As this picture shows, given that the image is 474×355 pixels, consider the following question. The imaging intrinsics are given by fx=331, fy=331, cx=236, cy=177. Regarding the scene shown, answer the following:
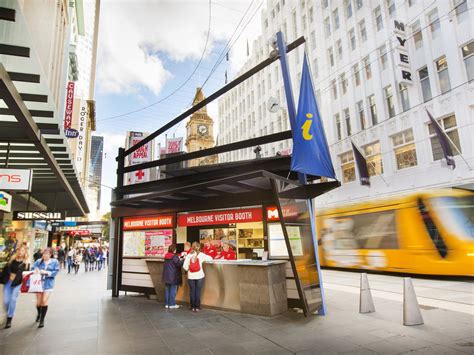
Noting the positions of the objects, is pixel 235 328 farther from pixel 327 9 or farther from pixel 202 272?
pixel 327 9

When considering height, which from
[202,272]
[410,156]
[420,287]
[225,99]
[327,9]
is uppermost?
[225,99]

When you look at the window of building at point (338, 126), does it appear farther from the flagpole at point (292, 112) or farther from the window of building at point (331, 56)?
the flagpole at point (292, 112)

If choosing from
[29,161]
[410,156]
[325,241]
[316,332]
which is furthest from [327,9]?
[316,332]

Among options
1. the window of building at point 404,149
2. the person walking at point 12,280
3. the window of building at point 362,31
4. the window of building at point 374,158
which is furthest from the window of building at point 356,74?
the person walking at point 12,280

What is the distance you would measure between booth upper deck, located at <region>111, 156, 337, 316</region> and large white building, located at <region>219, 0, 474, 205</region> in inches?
442

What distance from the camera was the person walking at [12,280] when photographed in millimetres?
7789

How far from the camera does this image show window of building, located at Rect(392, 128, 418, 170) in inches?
829

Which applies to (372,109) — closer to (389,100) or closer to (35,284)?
(389,100)

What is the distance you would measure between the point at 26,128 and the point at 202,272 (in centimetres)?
545

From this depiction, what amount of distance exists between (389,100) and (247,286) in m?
19.9

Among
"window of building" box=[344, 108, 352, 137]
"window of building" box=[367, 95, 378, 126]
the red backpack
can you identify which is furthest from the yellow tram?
"window of building" box=[344, 108, 352, 137]

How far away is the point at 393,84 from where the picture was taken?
881 inches

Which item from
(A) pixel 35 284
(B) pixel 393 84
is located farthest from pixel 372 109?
(A) pixel 35 284

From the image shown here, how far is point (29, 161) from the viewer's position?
1109 cm
